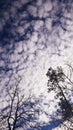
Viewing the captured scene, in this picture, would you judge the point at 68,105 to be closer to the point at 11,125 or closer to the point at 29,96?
the point at 29,96

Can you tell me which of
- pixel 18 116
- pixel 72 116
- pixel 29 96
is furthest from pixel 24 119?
pixel 72 116

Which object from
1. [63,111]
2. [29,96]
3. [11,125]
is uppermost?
[29,96]

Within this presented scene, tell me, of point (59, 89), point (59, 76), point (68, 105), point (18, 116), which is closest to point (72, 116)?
point (68, 105)

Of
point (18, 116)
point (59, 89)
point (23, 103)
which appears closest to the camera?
point (18, 116)

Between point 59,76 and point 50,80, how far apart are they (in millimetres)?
1902

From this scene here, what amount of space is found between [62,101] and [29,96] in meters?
5.04

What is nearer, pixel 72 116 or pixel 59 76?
pixel 72 116

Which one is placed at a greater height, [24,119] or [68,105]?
[24,119]

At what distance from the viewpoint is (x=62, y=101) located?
24.0 meters

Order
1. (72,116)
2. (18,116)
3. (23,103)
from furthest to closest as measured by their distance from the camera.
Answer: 1. (72,116)
2. (23,103)
3. (18,116)

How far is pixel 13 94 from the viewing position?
21000 mm

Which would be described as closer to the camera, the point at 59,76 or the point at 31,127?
the point at 31,127

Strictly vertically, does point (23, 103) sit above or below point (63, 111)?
above

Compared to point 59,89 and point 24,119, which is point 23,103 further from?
point 59,89
